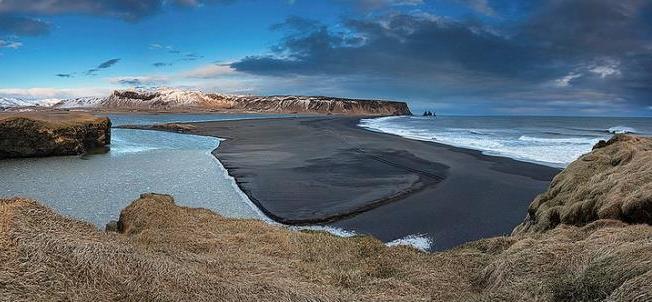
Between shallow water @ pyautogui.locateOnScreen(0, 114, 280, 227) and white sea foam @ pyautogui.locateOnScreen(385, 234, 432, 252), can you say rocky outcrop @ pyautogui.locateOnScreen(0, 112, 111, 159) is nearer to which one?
shallow water @ pyautogui.locateOnScreen(0, 114, 280, 227)

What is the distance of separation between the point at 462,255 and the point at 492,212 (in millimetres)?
10348

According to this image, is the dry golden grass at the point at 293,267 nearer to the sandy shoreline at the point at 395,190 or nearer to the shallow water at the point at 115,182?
the sandy shoreline at the point at 395,190

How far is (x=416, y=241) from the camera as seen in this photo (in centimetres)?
1355

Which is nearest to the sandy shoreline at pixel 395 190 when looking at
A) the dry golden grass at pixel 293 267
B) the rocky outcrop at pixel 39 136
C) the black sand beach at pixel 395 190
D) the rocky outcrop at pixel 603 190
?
the black sand beach at pixel 395 190

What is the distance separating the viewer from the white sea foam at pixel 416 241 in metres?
13.2

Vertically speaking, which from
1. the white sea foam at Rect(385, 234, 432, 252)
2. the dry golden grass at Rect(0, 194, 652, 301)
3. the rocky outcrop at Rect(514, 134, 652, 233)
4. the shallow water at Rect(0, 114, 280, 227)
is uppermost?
the rocky outcrop at Rect(514, 134, 652, 233)

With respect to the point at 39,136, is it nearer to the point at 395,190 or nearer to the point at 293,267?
the point at 395,190

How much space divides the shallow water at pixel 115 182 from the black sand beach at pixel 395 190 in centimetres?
119

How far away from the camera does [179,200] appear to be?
59.5ft

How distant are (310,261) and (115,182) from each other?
59.7ft

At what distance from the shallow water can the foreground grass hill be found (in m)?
8.54

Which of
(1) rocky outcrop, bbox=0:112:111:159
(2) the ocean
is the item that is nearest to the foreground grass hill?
(2) the ocean

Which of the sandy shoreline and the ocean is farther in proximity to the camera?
the ocean

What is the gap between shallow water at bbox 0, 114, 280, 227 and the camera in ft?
56.1
